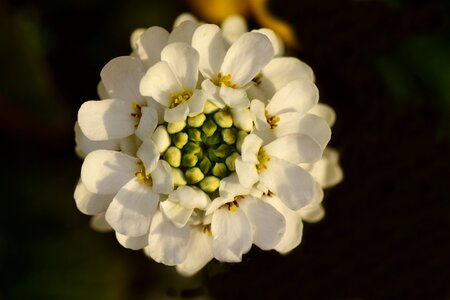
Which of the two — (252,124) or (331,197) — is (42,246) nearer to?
(331,197)

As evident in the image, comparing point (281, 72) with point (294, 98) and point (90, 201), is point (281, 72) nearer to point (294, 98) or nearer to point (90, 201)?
point (294, 98)

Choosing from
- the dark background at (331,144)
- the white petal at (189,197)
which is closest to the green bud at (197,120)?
the white petal at (189,197)

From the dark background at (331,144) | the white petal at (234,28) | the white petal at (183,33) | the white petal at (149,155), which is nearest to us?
the white petal at (149,155)

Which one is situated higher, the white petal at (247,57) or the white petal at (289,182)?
the white petal at (247,57)

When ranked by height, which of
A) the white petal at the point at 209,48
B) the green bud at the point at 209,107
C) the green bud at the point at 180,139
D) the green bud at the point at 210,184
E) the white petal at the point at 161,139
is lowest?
the green bud at the point at 210,184

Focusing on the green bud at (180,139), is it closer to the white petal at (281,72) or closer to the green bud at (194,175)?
the green bud at (194,175)

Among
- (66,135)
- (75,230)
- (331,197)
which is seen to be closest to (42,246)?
(75,230)
